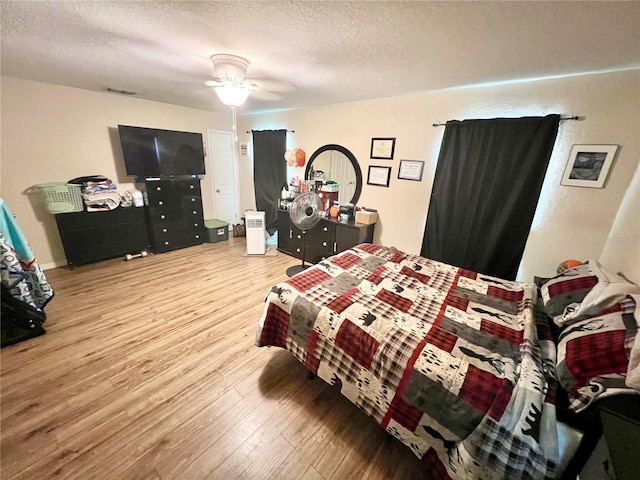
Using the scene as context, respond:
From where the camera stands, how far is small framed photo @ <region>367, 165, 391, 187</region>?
308cm

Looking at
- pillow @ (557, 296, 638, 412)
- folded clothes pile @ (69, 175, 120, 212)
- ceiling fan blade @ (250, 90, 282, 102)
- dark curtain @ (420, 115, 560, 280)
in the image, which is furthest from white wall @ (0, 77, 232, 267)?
pillow @ (557, 296, 638, 412)

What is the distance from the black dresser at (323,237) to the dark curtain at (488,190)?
0.86 meters

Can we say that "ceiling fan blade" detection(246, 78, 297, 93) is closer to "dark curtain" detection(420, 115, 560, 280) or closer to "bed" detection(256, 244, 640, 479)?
"dark curtain" detection(420, 115, 560, 280)

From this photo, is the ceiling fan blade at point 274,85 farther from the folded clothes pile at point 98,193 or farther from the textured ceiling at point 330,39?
the folded clothes pile at point 98,193

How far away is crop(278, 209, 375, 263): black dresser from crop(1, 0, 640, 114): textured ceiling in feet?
5.36

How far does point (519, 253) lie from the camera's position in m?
2.31

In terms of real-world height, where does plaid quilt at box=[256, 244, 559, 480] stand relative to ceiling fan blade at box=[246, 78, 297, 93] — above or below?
below

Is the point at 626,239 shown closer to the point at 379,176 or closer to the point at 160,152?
the point at 379,176

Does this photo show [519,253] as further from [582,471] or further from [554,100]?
[582,471]

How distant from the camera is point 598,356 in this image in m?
1.03

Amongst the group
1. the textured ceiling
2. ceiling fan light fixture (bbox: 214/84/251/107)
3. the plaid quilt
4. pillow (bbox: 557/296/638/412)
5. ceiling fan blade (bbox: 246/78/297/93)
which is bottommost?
the plaid quilt

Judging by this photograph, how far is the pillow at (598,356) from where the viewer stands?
3.15 feet

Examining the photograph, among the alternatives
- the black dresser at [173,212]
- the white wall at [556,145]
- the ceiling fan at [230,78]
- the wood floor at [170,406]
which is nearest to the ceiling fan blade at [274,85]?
the ceiling fan at [230,78]

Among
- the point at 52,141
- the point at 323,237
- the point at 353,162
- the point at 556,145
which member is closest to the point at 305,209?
the point at 323,237
